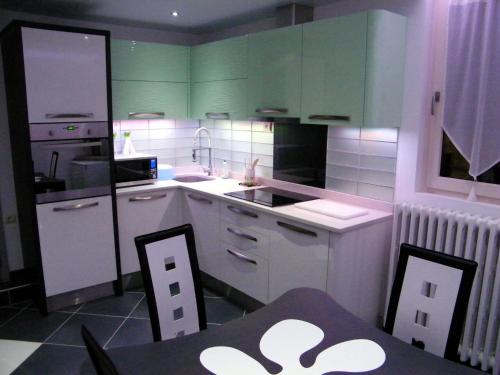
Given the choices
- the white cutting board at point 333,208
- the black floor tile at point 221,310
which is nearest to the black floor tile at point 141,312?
the black floor tile at point 221,310

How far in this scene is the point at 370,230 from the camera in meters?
2.76

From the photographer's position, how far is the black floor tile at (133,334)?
2.88 meters

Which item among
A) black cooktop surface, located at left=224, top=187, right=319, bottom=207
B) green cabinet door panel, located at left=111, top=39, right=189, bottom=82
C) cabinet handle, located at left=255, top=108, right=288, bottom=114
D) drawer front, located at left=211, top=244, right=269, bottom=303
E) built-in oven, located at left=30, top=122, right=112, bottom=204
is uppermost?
green cabinet door panel, located at left=111, top=39, right=189, bottom=82

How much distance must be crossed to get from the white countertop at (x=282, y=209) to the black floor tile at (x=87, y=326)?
3.33ft

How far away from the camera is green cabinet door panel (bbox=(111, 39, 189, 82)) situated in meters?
3.65

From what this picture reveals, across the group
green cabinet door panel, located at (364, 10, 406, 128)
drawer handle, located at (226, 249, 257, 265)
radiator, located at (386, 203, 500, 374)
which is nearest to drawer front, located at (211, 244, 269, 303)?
drawer handle, located at (226, 249, 257, 265)

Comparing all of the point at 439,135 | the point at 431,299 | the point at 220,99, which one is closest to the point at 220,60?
the point at 220,99

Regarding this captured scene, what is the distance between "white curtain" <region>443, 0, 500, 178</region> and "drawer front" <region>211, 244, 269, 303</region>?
158 centimetres

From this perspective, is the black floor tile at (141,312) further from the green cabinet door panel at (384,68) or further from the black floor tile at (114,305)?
the green cabinet door panel at (384,68)

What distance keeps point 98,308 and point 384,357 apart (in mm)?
2582

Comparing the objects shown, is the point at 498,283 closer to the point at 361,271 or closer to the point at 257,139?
the point at 361,271

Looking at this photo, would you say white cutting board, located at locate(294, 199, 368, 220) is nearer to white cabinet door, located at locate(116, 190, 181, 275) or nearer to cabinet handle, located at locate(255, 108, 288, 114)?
cabinet handle, located at locate(255, 108, 288, 114)

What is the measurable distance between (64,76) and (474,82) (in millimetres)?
2755

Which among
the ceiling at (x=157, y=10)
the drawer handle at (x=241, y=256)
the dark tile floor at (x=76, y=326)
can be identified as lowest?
the dark tile floor at (x=76, y=326)
